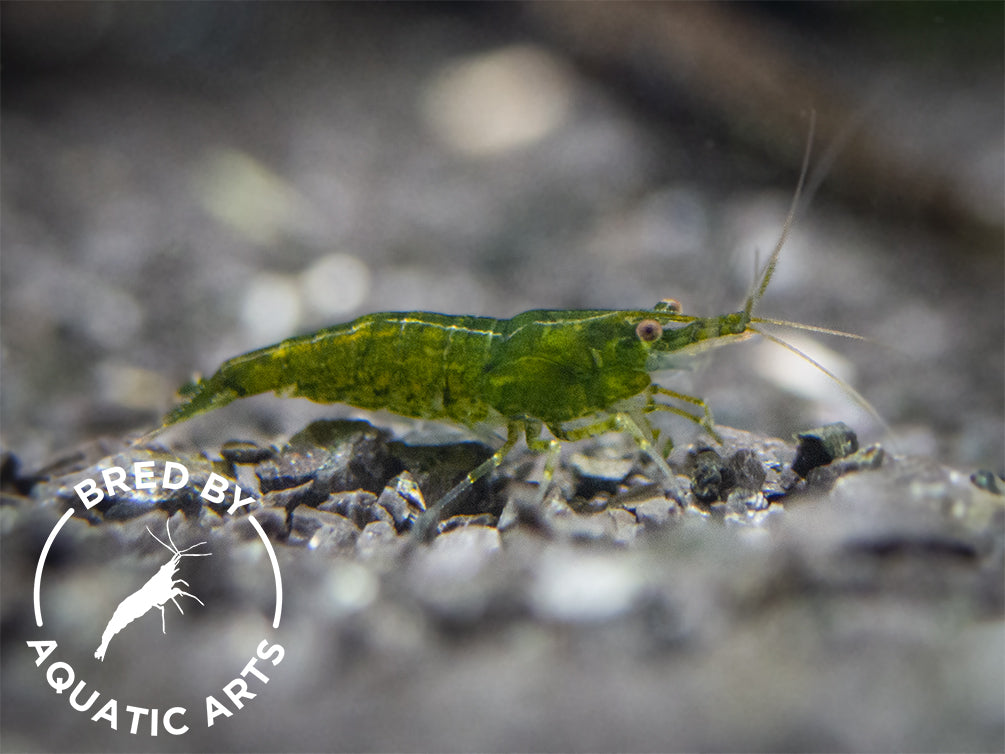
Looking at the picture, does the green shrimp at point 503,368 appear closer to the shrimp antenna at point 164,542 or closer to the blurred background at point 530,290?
the blurred background at point 530,290

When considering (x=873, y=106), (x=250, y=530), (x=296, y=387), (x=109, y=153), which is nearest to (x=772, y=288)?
(x=873, y=106)

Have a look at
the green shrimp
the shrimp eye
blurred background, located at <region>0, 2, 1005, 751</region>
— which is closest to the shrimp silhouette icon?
blurred background, located at <region>0, 2, 1005, 751</region>

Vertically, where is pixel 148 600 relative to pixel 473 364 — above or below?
below

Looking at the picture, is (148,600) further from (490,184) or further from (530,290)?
(490,184)

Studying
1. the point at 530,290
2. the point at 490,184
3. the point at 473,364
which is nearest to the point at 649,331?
the point at 473,364

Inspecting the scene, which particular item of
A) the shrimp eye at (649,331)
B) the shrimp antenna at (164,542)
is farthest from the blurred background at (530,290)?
the shrimp eye at (649,331)

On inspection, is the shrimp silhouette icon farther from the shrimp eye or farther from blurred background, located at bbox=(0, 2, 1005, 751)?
the shrimp eye

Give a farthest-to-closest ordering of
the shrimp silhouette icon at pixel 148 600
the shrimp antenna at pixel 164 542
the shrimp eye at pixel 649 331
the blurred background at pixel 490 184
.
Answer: the blurred background at pixel 490 184 < the shrimp eye at pixel 649 331 < the shrimp antenna at pixel 164 542 < the shrimp silhouette icon at pixel 148 600
